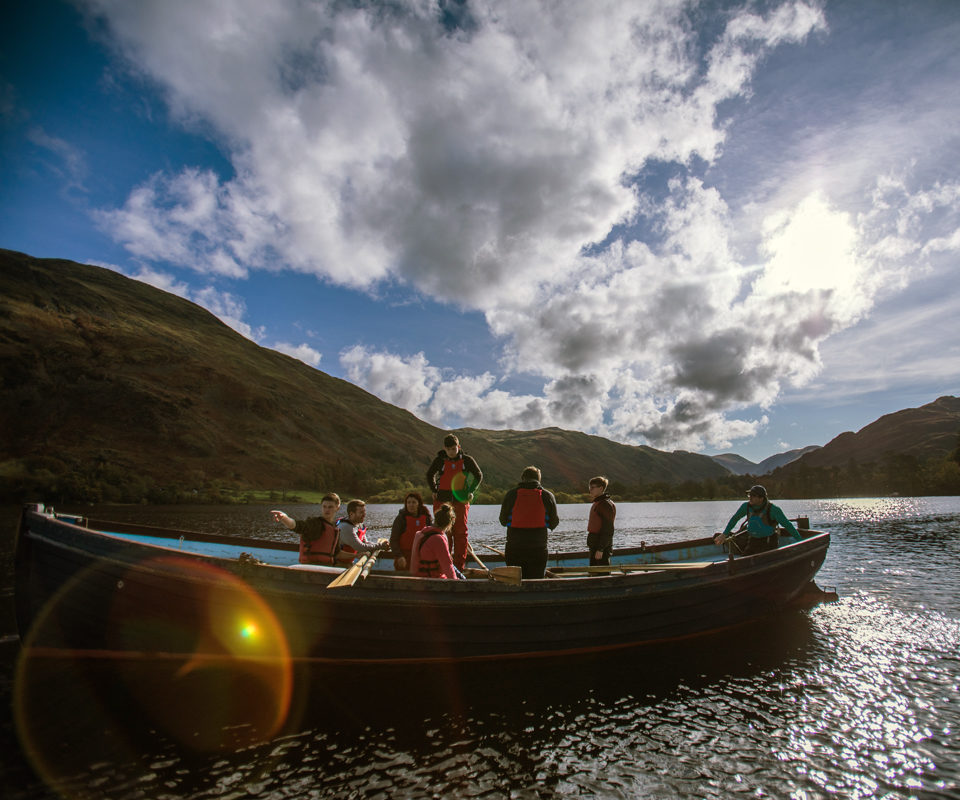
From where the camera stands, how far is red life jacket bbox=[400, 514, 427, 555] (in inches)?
428

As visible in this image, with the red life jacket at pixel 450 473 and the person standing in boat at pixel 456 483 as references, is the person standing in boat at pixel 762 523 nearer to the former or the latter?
the person standing in boat at pixel 456 483

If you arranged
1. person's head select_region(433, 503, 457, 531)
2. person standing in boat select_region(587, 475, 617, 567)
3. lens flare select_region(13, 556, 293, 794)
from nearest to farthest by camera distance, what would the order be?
lens flare select_region(13, 556, 293, 794), person's head select_region(433, 503, 457, 531), person standing in boat select_region(587, 475, 617, 567)

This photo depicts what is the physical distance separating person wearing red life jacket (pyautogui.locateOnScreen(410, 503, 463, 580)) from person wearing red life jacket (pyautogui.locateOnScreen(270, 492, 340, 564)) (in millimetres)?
2181

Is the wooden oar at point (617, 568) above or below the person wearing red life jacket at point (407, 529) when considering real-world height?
below

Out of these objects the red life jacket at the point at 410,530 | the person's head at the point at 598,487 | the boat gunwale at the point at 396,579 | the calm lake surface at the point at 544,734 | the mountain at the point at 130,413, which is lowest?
the calm lake surface at the point at 544,734

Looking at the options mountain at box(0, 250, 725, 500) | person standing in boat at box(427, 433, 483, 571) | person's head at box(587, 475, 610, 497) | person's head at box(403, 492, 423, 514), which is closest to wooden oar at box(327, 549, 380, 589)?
person's head at box(403, 492, 423, 514)

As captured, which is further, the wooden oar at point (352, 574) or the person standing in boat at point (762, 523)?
the person standing in boat at point (762, 523)

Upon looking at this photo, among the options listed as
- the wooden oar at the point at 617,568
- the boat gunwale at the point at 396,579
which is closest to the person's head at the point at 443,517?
the boat gunwale at the point at 396,579

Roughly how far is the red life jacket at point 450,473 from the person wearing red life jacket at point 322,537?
2466 mm

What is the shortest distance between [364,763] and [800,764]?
5.90m

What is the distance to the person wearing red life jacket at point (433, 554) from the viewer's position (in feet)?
31.4

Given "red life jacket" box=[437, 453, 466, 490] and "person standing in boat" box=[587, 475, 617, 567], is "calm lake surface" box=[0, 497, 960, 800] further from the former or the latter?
"red life jacket" box=[437, 453, 466, 490]

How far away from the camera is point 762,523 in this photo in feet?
47.5

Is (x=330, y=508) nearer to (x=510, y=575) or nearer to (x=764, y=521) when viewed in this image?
(x=510, y=575)
